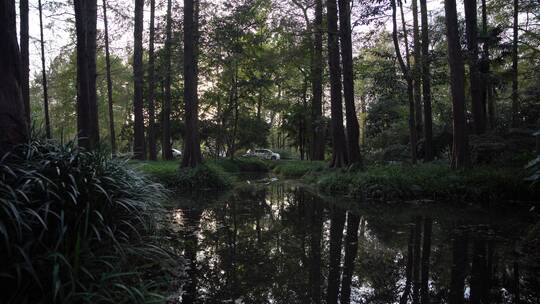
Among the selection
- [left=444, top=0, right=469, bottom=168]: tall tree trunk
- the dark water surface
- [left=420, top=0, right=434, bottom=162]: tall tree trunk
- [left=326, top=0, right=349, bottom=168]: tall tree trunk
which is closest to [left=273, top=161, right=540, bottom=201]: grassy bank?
[left=444, top=0, right=469, bottom=168]: tall tree trunk

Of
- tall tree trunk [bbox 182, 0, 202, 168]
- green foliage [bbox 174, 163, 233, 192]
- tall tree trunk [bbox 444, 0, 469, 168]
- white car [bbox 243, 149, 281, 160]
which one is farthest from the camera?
white car [bbox 243, 149, 281, 160]

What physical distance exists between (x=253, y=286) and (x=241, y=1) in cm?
1627

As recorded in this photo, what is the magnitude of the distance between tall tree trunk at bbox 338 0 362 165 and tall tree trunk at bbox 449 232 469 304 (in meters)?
7.21

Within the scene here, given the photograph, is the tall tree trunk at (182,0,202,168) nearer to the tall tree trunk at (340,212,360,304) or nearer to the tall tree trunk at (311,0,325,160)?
the tall tree trunk at (311,0,325,160)

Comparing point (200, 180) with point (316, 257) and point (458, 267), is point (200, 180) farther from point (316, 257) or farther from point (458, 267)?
point (458, 267)

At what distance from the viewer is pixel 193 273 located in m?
4.48

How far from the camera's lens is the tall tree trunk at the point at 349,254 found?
393cm

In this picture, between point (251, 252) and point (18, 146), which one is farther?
point (251, 252)

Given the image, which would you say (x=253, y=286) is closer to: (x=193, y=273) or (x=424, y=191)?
(x=193, y=273)

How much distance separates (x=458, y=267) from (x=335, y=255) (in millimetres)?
1469

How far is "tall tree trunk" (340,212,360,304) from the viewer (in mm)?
3931

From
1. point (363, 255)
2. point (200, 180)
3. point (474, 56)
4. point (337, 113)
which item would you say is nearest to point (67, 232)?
point (363, 255)

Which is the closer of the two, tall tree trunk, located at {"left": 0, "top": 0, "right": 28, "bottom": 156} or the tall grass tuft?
the tall grass tuft

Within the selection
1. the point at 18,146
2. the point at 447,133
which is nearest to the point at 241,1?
the point at 447,133
